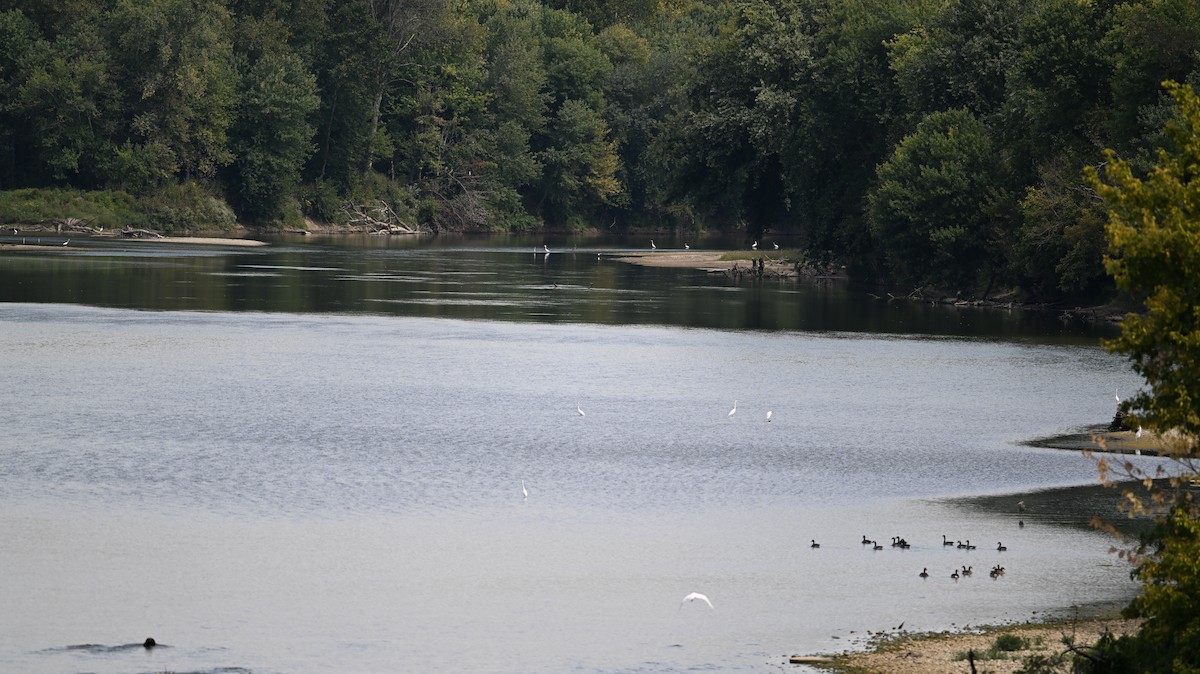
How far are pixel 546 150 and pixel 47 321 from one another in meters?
103

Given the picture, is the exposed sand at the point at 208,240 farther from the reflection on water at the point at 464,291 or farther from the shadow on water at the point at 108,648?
the shadow on water at the point at 108,648

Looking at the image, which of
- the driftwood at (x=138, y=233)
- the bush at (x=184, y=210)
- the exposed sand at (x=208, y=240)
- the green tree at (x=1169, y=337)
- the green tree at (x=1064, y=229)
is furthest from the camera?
the bush at (x=184, y=210)

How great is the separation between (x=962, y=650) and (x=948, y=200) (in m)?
56.0

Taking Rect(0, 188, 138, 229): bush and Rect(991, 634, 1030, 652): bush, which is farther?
Rect(0, 188, 138, 229): bush

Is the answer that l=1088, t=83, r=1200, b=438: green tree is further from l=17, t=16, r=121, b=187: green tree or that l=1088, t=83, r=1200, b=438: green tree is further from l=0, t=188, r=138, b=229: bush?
l=0, t=188, r=138, b=229: bush

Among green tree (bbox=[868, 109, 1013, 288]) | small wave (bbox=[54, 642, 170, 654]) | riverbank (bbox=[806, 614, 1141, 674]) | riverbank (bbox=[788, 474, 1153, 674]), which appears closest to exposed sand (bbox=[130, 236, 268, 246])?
green tree (bbox=[868, 109, 1013, 288])

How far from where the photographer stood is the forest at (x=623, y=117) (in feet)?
225

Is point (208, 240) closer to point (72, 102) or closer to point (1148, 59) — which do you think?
point (72, 102)

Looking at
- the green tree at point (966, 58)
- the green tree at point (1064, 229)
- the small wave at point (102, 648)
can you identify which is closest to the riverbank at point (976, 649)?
the small wave at point (102, 648)

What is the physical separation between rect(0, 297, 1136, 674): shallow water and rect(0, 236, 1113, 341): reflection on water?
14.0 metres

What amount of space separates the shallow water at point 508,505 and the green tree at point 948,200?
1987 centimetres

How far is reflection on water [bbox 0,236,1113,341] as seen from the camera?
226 feet

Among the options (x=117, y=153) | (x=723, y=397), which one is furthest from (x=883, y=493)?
(x=117, y=153)

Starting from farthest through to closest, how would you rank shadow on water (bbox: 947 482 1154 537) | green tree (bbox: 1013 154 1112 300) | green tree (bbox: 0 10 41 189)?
green tree (bbox: 0 10 41 189)
green tree (bbox: 1013 154 1112 300)
shadow on water (bbox: 947 482 1154 537)
